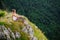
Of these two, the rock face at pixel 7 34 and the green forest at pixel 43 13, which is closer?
the rock face at pixel 7 34

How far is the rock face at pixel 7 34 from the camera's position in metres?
4.24

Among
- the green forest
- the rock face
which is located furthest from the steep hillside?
the green forest

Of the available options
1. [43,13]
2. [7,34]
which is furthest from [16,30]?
[43,13]

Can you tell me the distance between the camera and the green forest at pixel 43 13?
11.1m

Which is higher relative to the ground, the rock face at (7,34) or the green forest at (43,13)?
the rock face at (7,34)

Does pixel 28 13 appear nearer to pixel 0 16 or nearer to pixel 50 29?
pixel 50 29

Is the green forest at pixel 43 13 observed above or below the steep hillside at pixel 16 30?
below

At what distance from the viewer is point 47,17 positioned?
11.9 metres

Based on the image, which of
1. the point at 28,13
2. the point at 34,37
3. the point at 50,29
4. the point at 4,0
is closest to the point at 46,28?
the point at 50,29

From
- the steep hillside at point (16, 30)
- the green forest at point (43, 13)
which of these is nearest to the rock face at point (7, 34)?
the steep hillside at point (16, 30)

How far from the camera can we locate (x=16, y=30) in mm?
4492

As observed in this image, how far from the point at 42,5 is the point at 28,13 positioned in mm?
1016

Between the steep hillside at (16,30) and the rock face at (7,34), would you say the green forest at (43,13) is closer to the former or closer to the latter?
the steep hillside at (16,30)

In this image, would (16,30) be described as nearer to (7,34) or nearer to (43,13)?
(7,34)
